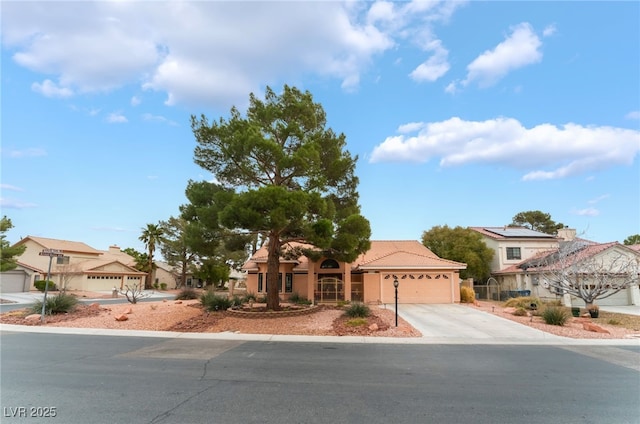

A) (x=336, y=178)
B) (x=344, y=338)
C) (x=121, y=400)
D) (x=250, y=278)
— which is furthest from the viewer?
(x=250, y=278)

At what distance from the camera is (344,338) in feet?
44.3

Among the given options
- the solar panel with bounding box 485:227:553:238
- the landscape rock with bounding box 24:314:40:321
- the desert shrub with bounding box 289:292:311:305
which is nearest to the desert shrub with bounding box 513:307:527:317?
the desert shrub with bounding box 289:292:311:305

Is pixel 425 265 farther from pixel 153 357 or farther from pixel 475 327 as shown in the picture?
pixel 153 357

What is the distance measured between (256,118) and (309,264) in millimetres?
11992

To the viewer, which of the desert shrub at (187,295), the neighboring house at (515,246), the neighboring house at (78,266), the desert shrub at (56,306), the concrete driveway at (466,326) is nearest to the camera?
the concrete driveway at (466,326)

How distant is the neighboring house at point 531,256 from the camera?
2641cm

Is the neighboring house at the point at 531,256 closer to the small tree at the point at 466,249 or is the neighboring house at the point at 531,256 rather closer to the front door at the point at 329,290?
the small tree at the point at 466,249

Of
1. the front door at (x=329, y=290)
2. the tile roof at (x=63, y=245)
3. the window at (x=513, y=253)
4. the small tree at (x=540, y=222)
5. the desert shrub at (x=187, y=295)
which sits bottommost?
the desert shrub at (x=187, y=295)

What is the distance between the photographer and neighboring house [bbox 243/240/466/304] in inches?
1000

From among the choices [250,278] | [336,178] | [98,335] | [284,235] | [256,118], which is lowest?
[98,335]

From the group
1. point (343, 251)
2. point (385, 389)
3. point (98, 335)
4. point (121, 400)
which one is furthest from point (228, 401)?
point (343, 251)

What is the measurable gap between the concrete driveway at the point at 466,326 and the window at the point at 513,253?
1564 cm

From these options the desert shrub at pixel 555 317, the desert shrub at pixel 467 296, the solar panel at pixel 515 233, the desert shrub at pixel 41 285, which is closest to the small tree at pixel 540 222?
the solar panel at pixel 515 233

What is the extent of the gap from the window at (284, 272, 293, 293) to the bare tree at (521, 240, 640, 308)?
56.4 feet
